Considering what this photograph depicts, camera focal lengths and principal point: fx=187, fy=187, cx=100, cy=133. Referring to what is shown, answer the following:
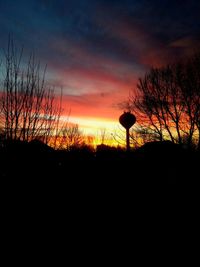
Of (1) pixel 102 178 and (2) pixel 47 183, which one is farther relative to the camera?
(1) pixel 102 178

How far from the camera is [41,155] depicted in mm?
9305

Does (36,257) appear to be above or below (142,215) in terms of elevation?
below

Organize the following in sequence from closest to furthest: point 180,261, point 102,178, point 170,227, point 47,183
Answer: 1. point 180,261
2. point 170,227
3. point 47,183
4. point 102,178

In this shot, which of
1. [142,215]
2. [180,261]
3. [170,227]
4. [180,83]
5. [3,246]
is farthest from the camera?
[180,83]

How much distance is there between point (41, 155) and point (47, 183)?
1.53 metres

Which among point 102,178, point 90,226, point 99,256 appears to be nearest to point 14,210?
point 90,226

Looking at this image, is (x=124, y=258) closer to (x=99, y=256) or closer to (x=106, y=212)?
(x=99, y=256)

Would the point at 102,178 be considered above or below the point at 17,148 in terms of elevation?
below

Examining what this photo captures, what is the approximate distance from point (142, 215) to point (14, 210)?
374 centimetres

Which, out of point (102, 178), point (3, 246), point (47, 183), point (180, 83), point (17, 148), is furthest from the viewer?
point (180, 83)

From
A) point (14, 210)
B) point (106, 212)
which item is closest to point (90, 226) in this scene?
point (106, 212)

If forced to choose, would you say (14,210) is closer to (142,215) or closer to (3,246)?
(3,246)

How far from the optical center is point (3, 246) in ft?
12.0

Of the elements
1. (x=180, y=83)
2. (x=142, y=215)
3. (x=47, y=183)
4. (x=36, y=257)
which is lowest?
(x=36, y=257)
